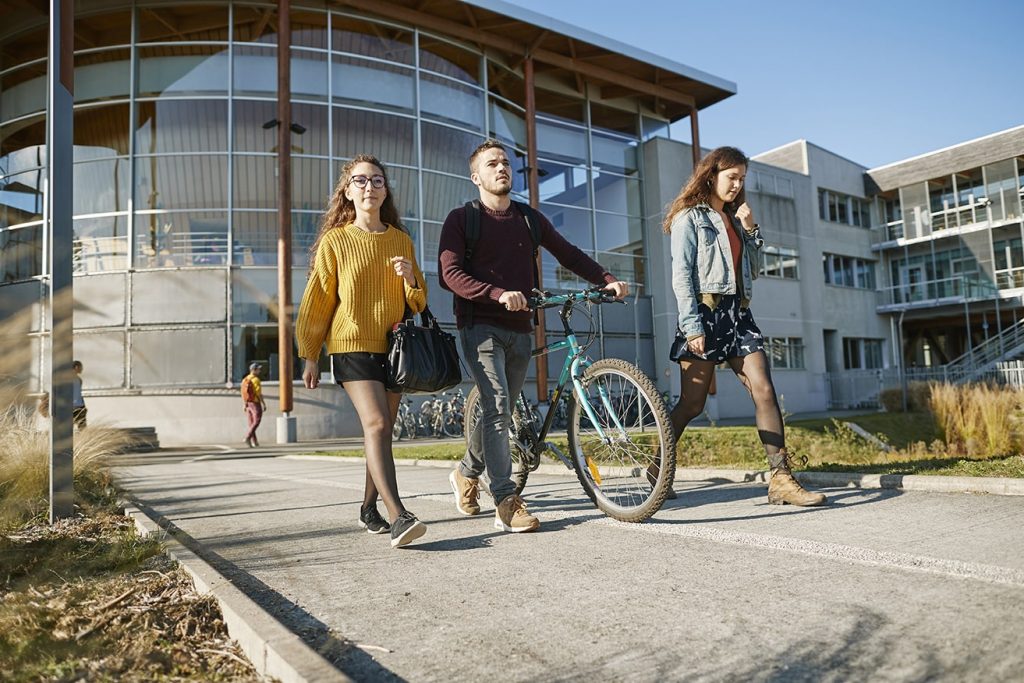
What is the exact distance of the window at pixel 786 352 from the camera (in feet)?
99.5

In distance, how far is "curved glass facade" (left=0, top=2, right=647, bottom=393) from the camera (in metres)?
19.7

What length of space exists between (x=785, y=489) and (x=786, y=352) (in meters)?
28.5

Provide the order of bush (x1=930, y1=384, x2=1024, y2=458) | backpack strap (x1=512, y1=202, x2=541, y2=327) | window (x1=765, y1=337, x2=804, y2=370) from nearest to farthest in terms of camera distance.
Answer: backpack strap (x1=512, y1=202, x2=541, y2=327), bush (x1=930, y1=384, x2=1024, y2=458), window (x1=765, y1=337, x2=804, y2=370)

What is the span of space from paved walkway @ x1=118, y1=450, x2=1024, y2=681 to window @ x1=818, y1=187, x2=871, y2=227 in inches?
1345

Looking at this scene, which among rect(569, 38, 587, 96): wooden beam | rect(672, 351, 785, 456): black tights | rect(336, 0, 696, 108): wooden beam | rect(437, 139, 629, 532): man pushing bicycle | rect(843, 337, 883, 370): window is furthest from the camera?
rect(843, 337, 883, 370): window

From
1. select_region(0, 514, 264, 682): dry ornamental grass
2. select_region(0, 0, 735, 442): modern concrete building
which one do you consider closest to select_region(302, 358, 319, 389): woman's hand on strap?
select_region(0, 514, 264, 682): dry ornamental grass

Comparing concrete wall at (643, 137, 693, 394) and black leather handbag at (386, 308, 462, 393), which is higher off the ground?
concrete wall at (643, 137, 693, 394)

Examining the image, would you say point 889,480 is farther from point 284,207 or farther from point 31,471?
point 284,207

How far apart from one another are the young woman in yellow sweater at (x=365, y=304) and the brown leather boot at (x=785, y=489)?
6.69 ft

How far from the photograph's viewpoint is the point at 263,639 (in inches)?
79.6

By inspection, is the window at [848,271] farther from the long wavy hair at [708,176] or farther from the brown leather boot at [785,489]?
the brown leather boot at [785,489]

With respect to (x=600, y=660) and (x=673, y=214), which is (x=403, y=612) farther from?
(x=673, y=214)

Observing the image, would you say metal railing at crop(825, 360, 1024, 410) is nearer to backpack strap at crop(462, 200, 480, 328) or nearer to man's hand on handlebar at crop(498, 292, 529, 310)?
backpack strap at crop(462, 200, 480, 328)

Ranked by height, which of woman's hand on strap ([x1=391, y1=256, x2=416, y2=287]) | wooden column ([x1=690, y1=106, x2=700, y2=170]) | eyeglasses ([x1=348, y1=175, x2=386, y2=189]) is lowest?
woman's hand on strap ([x1=391, y1=256, x2=416, y2=287])
